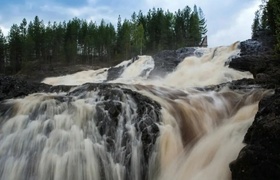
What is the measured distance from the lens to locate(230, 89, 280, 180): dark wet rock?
7.05 m

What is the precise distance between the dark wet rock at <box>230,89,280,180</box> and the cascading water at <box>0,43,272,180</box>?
0.63 meters

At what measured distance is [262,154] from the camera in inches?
283

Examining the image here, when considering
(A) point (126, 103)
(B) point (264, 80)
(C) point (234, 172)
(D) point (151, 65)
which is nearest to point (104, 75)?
(D) point (151, 65)

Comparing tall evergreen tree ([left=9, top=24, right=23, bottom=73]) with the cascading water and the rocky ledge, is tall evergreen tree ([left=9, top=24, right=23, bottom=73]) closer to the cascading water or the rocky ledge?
the cascading water

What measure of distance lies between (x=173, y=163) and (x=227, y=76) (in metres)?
14.2

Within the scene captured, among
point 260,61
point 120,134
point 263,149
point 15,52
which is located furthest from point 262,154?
point 15,52

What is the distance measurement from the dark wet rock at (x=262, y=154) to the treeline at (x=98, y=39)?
66610mm

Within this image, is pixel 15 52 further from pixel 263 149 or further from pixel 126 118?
pixel 263 149

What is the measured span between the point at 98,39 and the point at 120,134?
7063 centimetres

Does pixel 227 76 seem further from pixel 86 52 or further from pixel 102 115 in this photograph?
pixel 86 52

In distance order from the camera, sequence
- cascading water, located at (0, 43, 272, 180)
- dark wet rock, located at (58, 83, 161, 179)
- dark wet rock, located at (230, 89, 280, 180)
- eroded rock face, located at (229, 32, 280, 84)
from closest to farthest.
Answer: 1. dark wet rock, located at (230, 89, 280, 180)
2. cascading water, located at (0, 43, 272, 180)
3. dark wet rock, located at (58, 83, 161, 179)
4. eroded rock face, located at (229, 32, 280, 84)

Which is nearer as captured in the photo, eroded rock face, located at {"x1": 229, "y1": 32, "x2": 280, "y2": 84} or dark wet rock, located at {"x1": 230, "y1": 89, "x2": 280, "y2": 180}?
dark wet rock, located at {"x1": 230, "y1": 89, "x2": 280, "y2": 180}

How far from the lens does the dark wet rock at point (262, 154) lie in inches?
277

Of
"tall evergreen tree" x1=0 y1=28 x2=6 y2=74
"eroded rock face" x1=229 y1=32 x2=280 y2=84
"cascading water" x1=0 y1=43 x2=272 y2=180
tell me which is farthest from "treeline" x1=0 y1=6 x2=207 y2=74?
"cascading water" x1=0 y1=43 x2=272 y2=180
